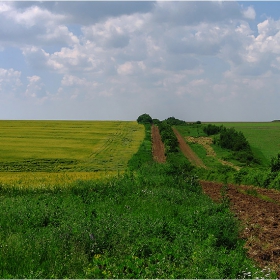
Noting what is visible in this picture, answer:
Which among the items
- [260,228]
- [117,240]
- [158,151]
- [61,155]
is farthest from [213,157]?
[117,240]

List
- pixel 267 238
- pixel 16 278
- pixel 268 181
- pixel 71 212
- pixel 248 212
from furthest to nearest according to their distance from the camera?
1. pixel 268 181
2. pixel 248 212
3. pixel 71 212
4. pixel 267 238
5. pixel 16 278

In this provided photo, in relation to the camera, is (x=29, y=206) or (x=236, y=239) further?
(x=29, y=206)

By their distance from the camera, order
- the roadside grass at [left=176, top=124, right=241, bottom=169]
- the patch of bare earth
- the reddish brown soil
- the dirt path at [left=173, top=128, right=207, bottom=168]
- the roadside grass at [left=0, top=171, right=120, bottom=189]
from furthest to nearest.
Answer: the patch of bare earth → the dirt path at [left=173, top=128, right=207, bottom=168] → the roadside grass at [left=176, top=124, right=241, bottom=169] → the roadside grass at [left=0, top=171, right=120, bottom=189] → the reddish brown soil

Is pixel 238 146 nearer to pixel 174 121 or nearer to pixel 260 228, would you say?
pixel 260 228

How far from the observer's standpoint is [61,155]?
38.6 m

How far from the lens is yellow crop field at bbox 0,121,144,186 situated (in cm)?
2802

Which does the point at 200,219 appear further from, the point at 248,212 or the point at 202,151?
the point at 202,151

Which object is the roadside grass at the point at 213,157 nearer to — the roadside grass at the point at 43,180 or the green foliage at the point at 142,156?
the green foliage at the point at 142,156

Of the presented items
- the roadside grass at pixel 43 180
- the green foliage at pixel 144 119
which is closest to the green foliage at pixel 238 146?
the roadside grass at pixel 43 180

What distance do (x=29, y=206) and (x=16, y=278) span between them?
20.0 feet

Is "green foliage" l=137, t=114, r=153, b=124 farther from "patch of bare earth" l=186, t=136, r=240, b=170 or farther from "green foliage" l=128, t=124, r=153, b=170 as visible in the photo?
"green foliage" l=128, t=124, r=153, b=170

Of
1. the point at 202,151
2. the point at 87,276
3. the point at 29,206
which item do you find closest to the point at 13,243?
the point at 87,276

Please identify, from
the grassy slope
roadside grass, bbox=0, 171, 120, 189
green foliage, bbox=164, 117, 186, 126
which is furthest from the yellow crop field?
green foliage, bbox=164, 117, 186, 126

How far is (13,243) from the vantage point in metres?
8.74
